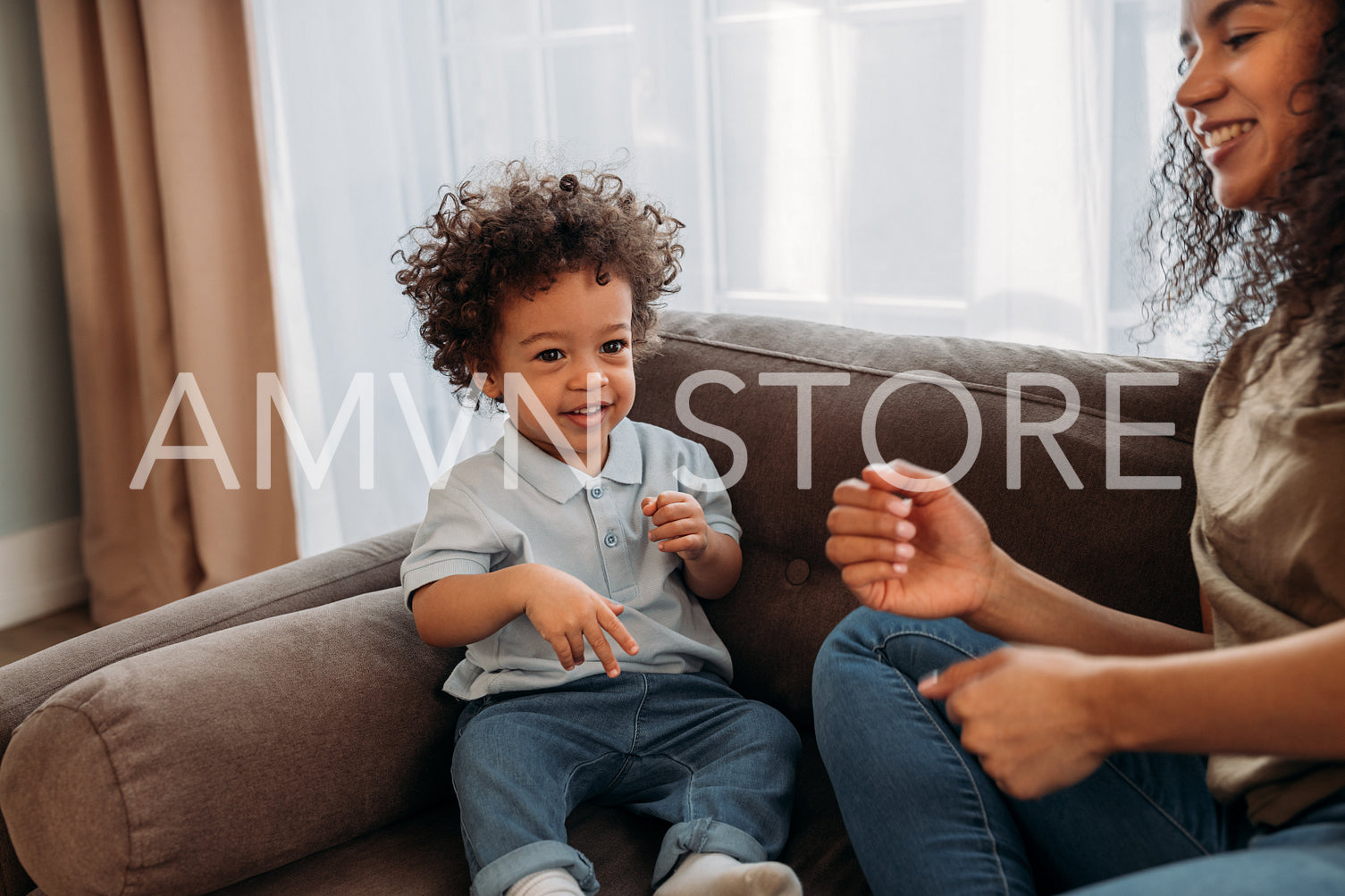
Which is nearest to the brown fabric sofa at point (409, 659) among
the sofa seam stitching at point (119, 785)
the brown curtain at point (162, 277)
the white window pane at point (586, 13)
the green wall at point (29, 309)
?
the sofa seam stitching at point (119, 785)

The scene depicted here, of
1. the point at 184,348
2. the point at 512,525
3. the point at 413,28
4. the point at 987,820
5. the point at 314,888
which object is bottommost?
the point at 314,888

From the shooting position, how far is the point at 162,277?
8.61 ft

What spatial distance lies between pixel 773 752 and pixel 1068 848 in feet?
1.13

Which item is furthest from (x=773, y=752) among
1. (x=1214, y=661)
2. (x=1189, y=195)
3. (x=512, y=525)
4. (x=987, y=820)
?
(x=1189, y=195)

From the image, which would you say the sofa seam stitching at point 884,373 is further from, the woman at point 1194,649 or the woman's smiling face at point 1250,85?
the woman's smiling face at point 1250,85

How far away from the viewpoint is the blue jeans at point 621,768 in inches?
39.5

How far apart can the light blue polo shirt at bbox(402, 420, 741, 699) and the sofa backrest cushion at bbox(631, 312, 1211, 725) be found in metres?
0.07

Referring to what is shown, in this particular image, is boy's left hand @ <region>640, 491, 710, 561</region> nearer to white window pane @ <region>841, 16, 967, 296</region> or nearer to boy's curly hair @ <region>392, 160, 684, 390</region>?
boy's curly hair @ <region>392, 160, 684, 390</region>

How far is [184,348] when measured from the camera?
101 inches

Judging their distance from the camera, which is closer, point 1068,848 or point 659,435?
point 1068,848

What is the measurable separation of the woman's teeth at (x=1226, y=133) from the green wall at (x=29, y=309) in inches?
111

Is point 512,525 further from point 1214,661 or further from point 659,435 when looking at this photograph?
point 1214,661

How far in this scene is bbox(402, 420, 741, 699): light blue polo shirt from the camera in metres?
1.22

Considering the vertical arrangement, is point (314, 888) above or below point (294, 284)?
below
